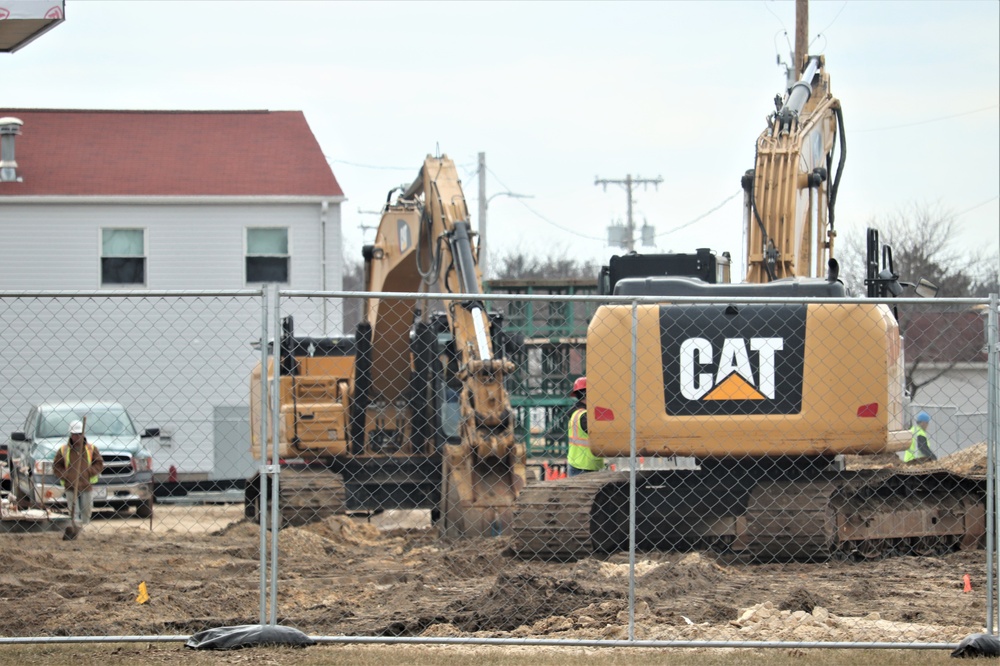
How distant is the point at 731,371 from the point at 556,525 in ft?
6.87

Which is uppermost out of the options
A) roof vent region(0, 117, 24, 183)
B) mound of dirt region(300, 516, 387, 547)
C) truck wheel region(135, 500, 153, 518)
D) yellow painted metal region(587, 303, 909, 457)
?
roof vent region(0, 117, 24, 183)

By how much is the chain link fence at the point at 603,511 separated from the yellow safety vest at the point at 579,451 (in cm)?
2

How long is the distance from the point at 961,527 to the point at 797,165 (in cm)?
361

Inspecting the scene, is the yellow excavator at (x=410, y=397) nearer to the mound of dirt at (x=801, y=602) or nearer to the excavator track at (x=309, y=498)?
the excavator track at (x=309, y=498)

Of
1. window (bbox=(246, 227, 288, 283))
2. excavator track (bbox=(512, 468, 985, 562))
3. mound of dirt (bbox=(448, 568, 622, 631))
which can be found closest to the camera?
mound of dirt (bbox=(448, 568, 622, 631))

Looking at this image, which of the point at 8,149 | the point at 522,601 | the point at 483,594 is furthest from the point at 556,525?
the point at 8,149

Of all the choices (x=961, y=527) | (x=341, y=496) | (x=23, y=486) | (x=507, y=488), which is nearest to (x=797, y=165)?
(x=961, y=527)

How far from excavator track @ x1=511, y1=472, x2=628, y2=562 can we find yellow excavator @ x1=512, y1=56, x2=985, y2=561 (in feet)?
0.04

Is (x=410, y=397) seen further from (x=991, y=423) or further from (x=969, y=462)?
(x=991, y=423)

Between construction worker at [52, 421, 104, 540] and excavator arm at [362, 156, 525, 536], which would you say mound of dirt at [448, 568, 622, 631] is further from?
construction worker at [52, 421, 104, 540]

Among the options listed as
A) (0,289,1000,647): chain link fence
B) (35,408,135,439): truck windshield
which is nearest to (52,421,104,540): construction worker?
(0,289,1000,647): chain link fence

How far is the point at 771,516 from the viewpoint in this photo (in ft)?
35.7

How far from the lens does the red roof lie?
91.5 ft

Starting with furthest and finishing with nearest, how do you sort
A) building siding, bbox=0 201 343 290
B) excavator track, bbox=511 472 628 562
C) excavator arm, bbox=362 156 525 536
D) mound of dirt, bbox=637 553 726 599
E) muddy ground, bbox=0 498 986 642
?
building siding, bbox=0 201 343 290
excavator arm, bbox=362 156 525 536
excavator track, bbox=511 472 628 562
mound of dirt, bbox=637 553 726 599
muddy ground, bbox=0 498 986 642
